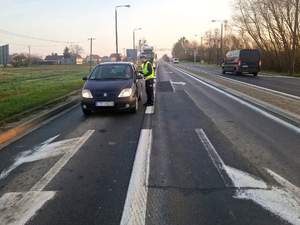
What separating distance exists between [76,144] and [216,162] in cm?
278

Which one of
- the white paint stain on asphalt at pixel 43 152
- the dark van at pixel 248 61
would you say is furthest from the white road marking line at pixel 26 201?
the dark van at pixel 248 61

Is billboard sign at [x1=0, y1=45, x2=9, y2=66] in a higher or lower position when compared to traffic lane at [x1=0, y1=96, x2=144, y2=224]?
higher

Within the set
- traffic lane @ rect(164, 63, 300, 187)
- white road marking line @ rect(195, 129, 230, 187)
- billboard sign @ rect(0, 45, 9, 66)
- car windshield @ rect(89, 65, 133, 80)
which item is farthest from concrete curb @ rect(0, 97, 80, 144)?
billboard sign @ rect(0, 45, 9, 66)

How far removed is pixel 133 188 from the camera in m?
3.35

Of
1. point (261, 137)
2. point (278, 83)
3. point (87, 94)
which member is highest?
point (278, 83)

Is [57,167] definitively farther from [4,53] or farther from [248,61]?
[4,53]

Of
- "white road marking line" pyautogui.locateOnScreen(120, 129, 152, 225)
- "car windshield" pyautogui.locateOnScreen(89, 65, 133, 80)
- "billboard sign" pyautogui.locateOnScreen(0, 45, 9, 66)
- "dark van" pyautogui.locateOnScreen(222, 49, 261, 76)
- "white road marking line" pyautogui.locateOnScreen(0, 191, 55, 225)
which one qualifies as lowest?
"white road marking line" pyautogui.locateOnScreen(0, 191, 55, 225)

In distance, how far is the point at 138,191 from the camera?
3273 mm

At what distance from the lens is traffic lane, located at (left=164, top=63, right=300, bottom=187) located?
4035 mm

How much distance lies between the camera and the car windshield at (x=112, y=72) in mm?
8664

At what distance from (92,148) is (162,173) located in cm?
174

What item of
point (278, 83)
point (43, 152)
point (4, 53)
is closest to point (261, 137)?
point (43, 152)

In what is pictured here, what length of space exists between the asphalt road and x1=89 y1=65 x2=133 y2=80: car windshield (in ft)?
7.79

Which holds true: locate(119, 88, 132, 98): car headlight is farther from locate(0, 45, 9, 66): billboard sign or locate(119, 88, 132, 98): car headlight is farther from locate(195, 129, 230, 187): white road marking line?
locate(0, 45, 9, 66): billboard sign
